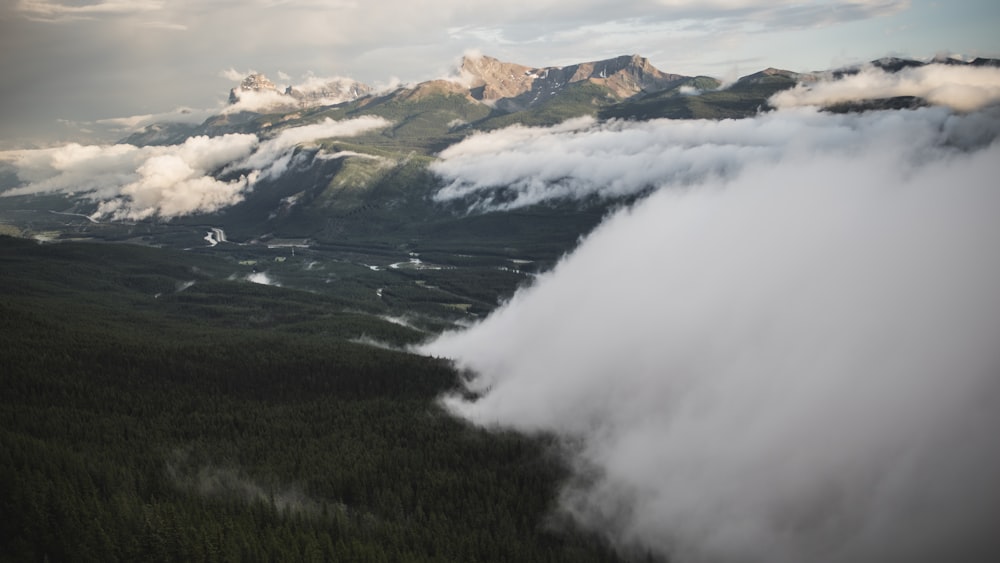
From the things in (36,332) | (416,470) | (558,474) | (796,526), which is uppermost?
(36,332)

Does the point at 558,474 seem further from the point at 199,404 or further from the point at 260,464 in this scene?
the point at 199,404

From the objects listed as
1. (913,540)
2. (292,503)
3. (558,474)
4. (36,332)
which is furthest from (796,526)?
(36,332)

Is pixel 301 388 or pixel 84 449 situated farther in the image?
pixel 301 388

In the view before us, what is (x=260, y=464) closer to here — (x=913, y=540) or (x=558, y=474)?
(x=558, y=474)

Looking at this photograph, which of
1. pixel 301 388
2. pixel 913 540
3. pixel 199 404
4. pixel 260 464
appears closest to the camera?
pixel 260 464

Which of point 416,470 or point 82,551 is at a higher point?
point 82,551

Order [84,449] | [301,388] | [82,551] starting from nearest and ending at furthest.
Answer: [82,551] → [84,449] → [301,388]
